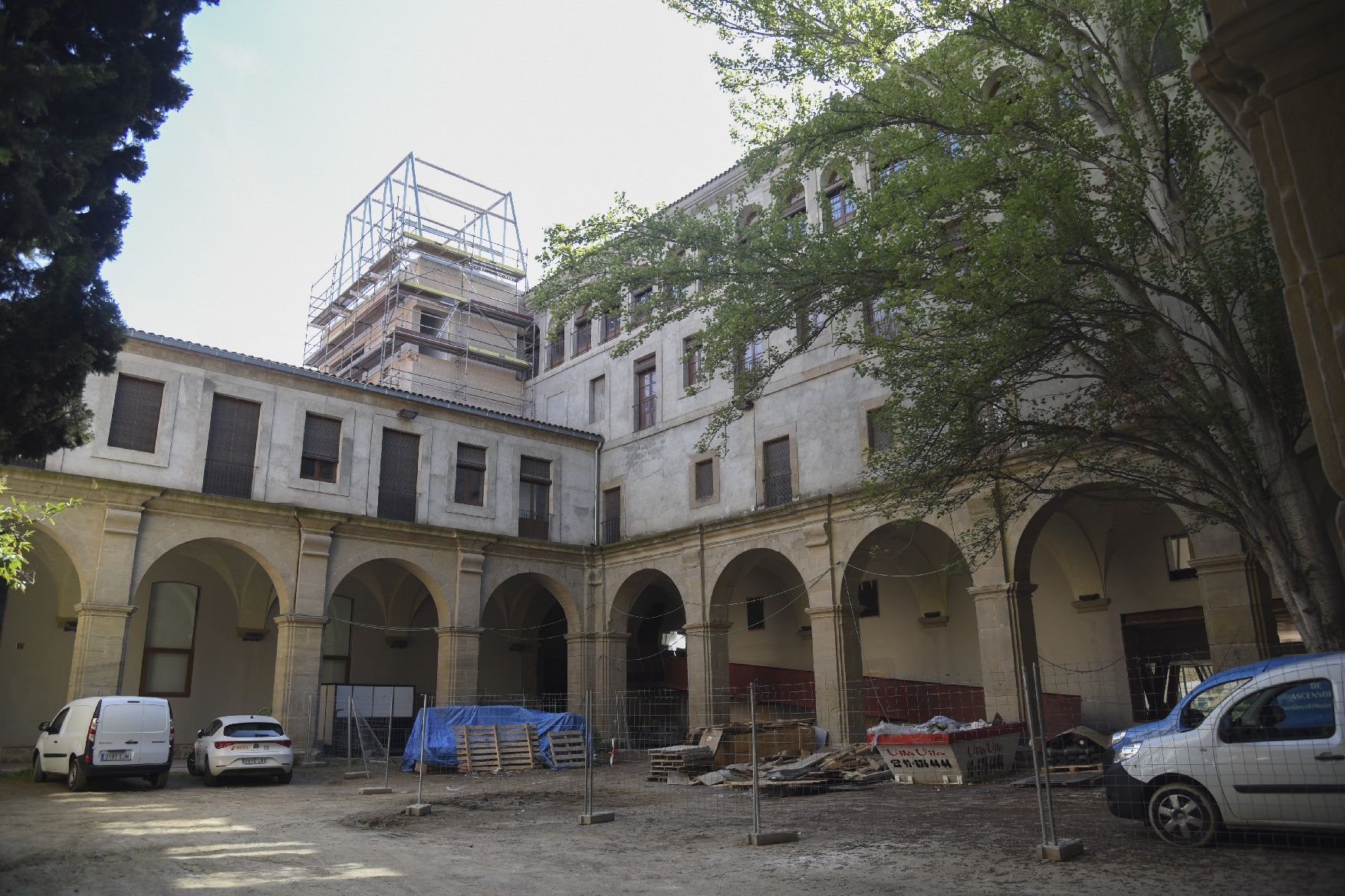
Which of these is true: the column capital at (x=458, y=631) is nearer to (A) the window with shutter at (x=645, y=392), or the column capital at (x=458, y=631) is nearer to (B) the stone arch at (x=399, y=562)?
(B) the stone arch at (x=399, y=562)

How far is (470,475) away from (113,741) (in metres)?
11.4

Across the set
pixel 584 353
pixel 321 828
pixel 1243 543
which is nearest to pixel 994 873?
pixel 321 828

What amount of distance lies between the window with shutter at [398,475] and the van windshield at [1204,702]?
1850cm

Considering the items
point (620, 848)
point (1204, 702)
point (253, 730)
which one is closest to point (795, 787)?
point (620, 848)

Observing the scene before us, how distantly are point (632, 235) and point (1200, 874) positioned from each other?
467 inches

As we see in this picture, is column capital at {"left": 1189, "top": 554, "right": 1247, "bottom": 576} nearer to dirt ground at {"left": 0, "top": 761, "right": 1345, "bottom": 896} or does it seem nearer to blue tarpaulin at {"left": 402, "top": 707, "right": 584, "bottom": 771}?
dirt ground at {"left": 0, "top": 761, "right": 1345, "bottom": 896}

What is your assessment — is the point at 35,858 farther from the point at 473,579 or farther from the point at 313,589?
the point at 473,579

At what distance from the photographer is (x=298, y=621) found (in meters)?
20.6

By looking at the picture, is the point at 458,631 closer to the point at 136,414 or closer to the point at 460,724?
the point at 460,724

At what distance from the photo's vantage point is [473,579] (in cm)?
2386

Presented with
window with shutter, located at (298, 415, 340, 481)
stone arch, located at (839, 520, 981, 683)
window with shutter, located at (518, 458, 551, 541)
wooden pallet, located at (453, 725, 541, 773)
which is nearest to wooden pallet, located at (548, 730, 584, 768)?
wooden pallet, located at (453, 725, 541, 773)

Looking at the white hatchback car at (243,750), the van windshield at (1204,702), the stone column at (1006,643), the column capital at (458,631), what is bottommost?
the white hatchback car at (243,750)

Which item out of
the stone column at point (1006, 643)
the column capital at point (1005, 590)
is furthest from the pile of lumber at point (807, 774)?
the column capital at point (1005, 590)

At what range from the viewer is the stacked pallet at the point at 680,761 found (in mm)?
16859
